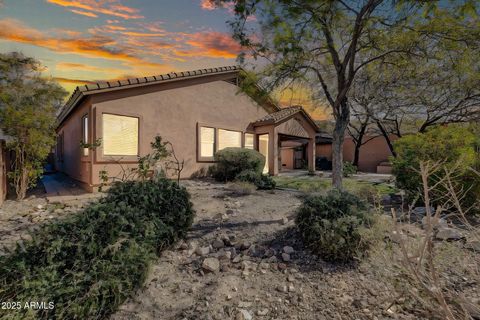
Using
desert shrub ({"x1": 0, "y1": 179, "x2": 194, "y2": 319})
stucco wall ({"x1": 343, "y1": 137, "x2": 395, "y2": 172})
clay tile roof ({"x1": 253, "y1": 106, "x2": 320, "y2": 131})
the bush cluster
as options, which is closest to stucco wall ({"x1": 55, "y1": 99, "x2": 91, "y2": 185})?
the bush cluster

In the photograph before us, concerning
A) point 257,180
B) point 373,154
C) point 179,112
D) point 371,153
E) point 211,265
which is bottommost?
point 211,265

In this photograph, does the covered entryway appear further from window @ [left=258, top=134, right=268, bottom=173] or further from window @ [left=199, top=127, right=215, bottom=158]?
window @ [left=199, top=127, right=215, bottom=158]

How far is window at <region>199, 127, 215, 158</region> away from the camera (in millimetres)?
10792

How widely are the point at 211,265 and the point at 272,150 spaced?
32.5 ft

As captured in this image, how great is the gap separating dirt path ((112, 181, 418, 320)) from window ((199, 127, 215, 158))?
6.69 metres

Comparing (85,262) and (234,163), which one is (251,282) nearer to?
(85,262)

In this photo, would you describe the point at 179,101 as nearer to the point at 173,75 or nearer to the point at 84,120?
the point at 173,75

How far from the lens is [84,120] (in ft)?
28.9

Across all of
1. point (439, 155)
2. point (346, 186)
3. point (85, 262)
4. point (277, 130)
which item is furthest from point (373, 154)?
point (85, 262)

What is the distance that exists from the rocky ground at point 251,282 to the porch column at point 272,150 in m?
8.13

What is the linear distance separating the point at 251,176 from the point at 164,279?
5.99 m

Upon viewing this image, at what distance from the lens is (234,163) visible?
32.1 ft

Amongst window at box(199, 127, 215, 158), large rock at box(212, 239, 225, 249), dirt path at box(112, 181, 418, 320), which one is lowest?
dirt path at box(112, 181, 418, 320)

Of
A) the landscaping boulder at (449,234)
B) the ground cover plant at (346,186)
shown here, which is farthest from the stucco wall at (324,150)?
the landscaping boulder at (449,234)
